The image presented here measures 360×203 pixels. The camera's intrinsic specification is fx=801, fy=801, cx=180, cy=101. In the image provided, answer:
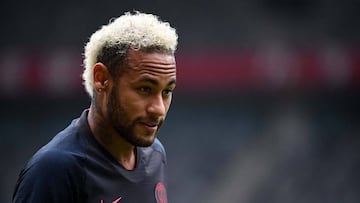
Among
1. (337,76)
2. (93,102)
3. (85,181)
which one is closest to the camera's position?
(85,181)

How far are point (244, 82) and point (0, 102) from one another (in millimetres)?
3656

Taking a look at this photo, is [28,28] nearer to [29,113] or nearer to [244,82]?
[29,113]

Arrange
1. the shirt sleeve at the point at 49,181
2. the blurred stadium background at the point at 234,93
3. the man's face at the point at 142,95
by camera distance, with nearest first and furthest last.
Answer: the shirt sleeve at the point at 49,181, the man's face at the point at 142,95, the blurred stadium background at the point at 234,93

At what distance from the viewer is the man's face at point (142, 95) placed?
2377 millimetres

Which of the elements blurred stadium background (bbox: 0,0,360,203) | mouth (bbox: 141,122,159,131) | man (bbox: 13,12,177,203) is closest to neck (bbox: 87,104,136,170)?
man (bbox: 13,12,177,203)

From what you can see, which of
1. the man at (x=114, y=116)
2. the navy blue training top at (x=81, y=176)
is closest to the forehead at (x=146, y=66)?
the man at (x=114, y=116)

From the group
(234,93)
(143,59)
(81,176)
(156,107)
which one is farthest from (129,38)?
(234,93)

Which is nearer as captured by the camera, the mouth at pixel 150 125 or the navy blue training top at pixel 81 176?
the navy blue training top at pixel 81 176

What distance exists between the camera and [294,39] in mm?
11109

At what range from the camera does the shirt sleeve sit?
2.25 meters

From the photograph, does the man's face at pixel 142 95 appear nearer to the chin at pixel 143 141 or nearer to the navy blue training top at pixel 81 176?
the chin at pixel 143 141

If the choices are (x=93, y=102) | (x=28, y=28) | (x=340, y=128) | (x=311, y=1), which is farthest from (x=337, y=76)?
(x=93, y=102)

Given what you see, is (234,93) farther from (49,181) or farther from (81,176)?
(49,181)

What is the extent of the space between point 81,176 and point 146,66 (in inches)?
14.8
